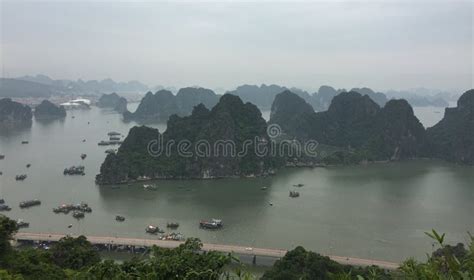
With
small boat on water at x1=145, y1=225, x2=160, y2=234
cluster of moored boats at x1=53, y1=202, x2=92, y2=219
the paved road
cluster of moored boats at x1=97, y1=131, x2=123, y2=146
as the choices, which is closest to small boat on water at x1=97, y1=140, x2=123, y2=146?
cluster of moored boats at x1=97, y1=131, x2=123, y2=146

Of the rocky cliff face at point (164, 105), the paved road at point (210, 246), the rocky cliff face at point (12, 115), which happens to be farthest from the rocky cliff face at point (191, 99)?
the paved road at point (210, 246)

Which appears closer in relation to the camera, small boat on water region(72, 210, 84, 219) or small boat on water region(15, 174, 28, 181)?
small boat on water region(72, 210, 84, 219)

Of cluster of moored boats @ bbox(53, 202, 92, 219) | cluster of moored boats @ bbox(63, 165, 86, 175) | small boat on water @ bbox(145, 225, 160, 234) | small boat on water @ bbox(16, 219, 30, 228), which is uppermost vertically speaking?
cluster of moored boats @ bbox(63, 165, 86, 175)

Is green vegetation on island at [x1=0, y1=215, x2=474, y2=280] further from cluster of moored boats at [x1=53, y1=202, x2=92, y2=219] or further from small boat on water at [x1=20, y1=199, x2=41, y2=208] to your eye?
small boat on water at [x1=20, y1=199, x2=41, y2=208]

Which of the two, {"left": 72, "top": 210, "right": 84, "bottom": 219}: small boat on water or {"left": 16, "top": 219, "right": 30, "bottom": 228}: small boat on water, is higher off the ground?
{"left": 72, "top": 210, "right": 84, "bottom": 219}: small boat on water

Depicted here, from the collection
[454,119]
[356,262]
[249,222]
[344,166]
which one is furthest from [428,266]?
[454,119]

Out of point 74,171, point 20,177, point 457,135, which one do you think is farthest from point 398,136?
point 20,177

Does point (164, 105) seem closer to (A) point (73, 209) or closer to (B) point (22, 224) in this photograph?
(A) point (73, 209)
